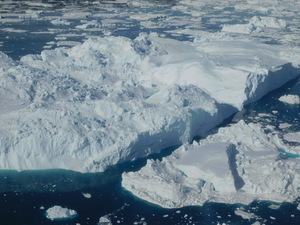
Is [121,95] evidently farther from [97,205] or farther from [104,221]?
[104,221]

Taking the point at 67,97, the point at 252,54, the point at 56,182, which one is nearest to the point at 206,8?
the point at 252,54

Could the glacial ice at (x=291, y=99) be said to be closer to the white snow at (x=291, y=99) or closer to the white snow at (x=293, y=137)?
the white snow at (x=291, y=99)

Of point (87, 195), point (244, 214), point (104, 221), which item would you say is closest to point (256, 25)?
point (244, 214)

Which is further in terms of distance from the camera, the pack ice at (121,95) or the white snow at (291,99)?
the white snow at (291,99)

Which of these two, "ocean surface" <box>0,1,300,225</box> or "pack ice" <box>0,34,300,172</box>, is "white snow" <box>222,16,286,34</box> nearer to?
"pack ice" <box>0,34,300,172</box>

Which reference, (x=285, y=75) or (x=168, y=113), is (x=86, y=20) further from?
(x=168, y=113)

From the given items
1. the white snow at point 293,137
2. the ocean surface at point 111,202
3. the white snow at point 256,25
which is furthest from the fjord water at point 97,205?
the white snow at point 256,25

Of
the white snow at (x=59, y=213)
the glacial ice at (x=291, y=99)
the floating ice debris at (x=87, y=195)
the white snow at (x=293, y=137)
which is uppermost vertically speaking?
the glacial ice at (x=291, y=99)

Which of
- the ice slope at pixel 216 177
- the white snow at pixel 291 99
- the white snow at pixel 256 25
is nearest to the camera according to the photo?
the ice slope at pixel 216 177
